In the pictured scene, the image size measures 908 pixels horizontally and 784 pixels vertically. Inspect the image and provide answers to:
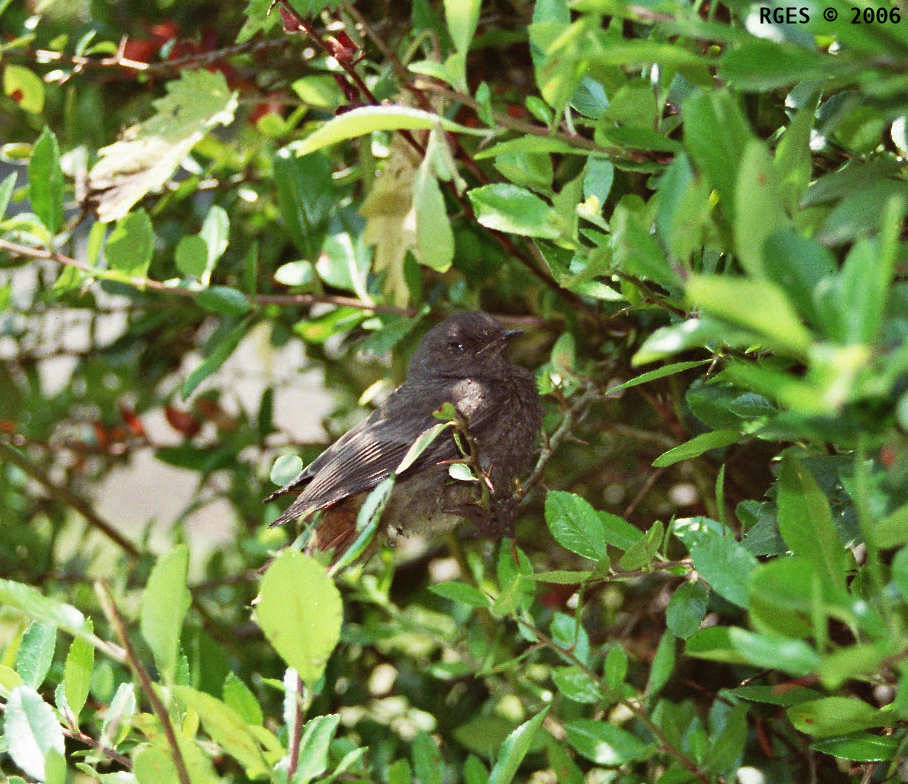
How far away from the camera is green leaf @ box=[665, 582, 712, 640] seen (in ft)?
5.65

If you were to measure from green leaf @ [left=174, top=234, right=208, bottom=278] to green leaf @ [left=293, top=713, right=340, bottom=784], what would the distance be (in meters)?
1.28

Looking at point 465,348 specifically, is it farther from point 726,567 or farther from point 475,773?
point 726,567

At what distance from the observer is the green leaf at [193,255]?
7.94 feet

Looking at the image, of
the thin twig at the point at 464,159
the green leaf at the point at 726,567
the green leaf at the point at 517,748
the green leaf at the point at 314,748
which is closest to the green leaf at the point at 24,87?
the thin twig at the point at 464,159

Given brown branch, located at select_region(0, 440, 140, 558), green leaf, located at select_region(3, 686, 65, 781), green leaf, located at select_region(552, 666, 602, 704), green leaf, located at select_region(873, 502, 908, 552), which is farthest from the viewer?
brown branch, located at select_region(0, 440, 140, 558)

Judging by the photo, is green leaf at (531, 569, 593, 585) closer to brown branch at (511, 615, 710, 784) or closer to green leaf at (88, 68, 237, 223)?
brown branch at (511, 615, 710, 784)

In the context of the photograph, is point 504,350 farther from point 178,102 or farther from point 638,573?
point 638,573

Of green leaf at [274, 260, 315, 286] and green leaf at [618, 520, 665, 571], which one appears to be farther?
green leaf at [274, 260, 315, 286]

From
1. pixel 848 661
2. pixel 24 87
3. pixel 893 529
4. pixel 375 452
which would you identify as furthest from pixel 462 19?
pixel 24 87

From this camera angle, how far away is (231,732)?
1305 millimetres

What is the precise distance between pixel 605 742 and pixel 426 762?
334 mm

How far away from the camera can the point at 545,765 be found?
103 inches

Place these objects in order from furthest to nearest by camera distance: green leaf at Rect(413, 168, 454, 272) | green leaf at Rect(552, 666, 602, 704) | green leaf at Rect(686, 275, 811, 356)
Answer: green leaf at Rect(552, 666, 602, 704) < green leaf at Rect(413, 168, 454, 272) < green leaf at Rect(686, 275, 811, 356)

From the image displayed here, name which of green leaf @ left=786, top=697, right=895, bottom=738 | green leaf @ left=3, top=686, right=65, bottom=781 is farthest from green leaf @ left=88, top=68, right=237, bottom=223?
green leaf @ left=786, top=697, right=895, bottom=738
